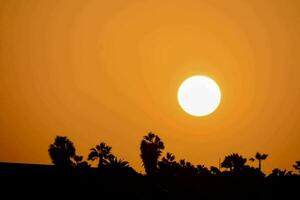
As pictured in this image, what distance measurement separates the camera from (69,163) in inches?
2928

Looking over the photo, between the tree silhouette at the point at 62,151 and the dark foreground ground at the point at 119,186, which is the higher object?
the tree silhouette at the point at 62,151

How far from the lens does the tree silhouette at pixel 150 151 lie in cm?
A: 8014

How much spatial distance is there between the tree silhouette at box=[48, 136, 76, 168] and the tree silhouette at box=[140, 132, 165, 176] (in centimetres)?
1135

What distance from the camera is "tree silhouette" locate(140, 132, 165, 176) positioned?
80137mm

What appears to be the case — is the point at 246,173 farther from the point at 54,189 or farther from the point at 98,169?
the point at 54,189

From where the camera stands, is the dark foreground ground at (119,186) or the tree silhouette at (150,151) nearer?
the dark foreground ground at (119,186)

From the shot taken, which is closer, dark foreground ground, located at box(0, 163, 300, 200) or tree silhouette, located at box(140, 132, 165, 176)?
dark foreground ground, located at box(0, 163, 300, 200)

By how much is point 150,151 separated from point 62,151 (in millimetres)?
13923

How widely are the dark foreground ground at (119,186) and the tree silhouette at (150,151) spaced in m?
22.4

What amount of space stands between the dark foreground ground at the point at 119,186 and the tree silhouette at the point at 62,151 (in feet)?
62.6

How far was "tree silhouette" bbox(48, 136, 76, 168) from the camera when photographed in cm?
7438

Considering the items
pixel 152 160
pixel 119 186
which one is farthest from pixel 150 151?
pixel 119 186

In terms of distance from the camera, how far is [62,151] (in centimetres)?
7569

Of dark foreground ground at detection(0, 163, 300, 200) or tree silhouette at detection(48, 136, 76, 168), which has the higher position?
tree silhouette at detection(48, 136, 76, 168)
